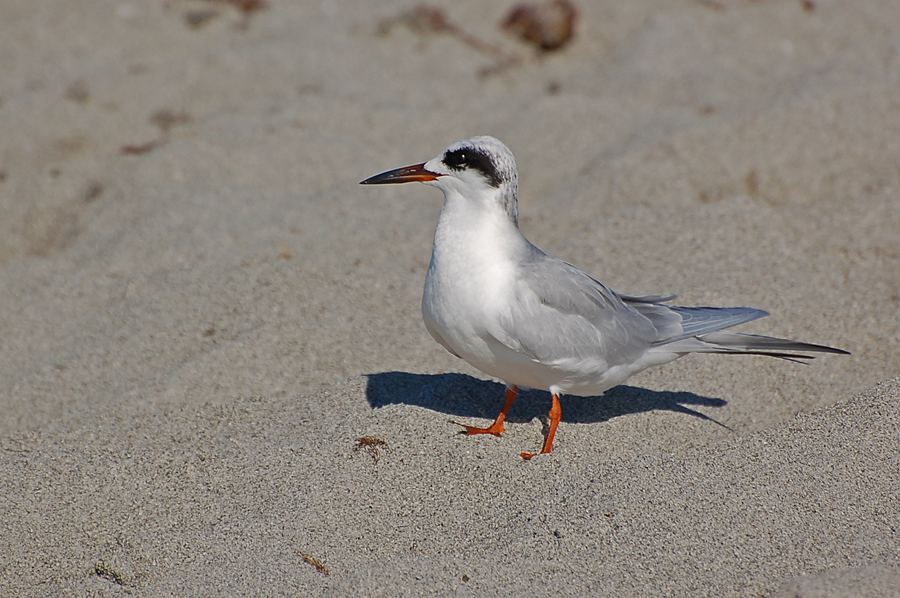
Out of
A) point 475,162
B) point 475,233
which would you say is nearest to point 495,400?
point 475,233

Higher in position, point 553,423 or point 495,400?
point 553,423

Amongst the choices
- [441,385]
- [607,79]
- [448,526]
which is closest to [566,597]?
[448,526]

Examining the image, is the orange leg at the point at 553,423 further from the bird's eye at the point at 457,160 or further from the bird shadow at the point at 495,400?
the bird's eye at the point at 457,160

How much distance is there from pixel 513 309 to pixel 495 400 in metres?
0.86

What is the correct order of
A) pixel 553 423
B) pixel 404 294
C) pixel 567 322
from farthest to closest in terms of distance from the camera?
pixel 404 294 → pixel 553 423 → pixel 567 322

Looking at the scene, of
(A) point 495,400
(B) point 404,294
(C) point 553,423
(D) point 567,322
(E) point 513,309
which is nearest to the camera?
(E) point 513,309

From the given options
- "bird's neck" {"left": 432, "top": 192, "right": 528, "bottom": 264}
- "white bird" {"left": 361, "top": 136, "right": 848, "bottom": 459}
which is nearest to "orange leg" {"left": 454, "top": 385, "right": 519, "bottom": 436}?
"white bird" {"left": 361, "top": 136, "right": 848, "bottom": 459}

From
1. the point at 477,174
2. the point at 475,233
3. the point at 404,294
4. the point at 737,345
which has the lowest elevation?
the point at 404,294

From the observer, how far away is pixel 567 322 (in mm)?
3283

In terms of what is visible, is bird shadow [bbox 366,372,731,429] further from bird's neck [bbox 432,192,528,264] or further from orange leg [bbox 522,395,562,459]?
bird's neck [bbox 432,192,528,264]

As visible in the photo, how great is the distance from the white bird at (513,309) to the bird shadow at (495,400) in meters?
0.27

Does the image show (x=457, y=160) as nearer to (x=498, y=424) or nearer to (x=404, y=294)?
(x=498, y=424)

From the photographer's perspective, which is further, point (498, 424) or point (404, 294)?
point (404, 294)

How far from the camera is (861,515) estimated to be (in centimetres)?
292
